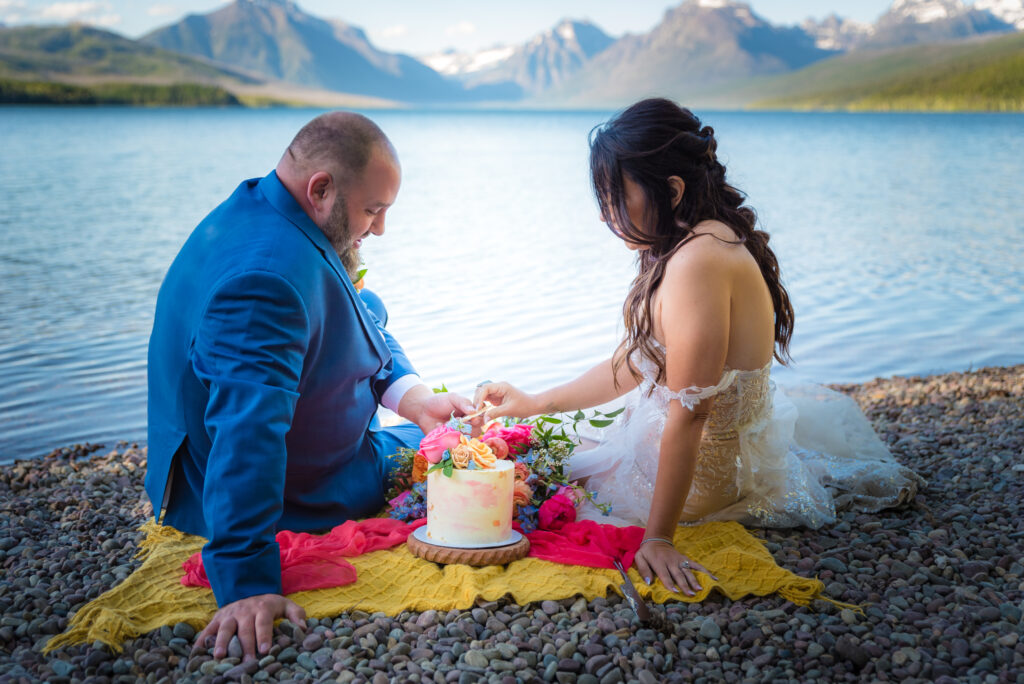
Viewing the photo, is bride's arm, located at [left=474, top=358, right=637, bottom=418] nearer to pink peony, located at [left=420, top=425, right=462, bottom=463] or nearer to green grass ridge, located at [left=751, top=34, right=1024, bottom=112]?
pink peony, located at [left=420, top=425, right=462, bottom=463]

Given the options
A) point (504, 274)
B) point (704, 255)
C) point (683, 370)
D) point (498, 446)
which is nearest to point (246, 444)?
point (498, 446)

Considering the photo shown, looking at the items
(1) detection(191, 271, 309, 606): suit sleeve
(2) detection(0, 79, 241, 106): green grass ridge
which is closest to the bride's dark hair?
(1) detection(191, 271, 309, 606): suit sleeve

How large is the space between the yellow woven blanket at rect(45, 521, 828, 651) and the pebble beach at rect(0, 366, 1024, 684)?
5 cm

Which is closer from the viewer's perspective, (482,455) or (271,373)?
(271,373)

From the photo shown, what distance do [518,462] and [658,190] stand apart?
1584 millimetres

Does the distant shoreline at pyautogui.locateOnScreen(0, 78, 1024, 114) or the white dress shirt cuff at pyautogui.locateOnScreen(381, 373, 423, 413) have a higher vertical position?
the distant shoreline at pyautogui.locateOnScreen(0, 78, 1024, 114)

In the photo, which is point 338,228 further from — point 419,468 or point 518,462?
point 518,462

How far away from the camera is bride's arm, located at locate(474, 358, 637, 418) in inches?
187

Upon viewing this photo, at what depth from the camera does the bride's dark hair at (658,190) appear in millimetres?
3959

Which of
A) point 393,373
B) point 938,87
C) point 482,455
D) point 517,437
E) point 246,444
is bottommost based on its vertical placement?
point 517,437

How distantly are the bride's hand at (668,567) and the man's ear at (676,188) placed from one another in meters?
1.59

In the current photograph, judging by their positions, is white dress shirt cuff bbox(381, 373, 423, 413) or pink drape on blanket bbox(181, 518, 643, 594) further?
white dress shirt cuff bbox(381, 373, 423, 413)

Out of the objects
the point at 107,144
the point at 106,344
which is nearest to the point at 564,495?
the point at 106,344

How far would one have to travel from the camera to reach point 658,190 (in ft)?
13.3
